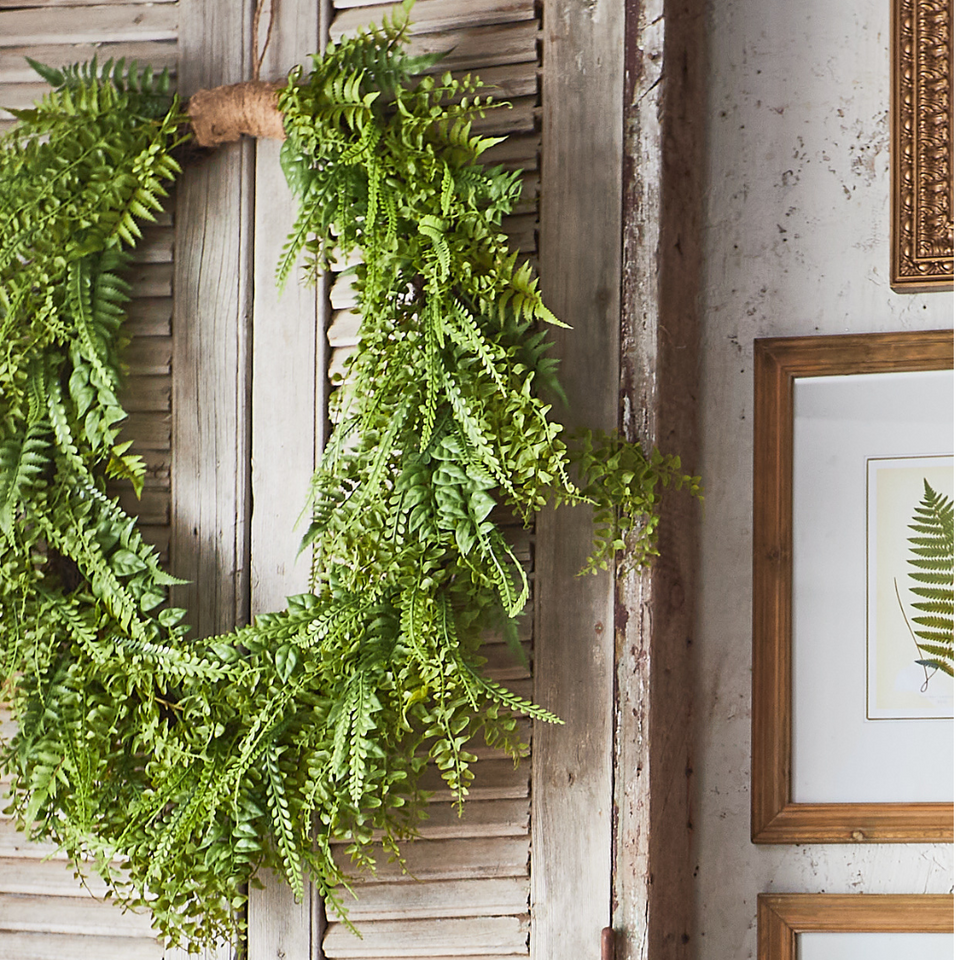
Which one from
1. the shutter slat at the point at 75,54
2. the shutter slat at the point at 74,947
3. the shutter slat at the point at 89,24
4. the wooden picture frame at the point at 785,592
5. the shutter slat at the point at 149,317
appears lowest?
the shutter slat at the point at 74,947

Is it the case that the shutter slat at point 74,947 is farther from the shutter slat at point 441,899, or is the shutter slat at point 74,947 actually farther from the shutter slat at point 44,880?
the shutter slat at point 441,899

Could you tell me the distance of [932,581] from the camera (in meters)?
1.60

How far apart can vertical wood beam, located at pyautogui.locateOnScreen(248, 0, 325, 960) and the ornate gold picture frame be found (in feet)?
2.76

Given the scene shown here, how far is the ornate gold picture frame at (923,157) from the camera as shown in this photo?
1640 mm

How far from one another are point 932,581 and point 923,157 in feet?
2.00

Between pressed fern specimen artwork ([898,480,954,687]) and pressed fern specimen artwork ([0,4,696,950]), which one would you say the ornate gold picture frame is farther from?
pressed fern specimen artwork ([0,4,696,950])

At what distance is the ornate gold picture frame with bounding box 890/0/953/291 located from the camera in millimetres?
1640

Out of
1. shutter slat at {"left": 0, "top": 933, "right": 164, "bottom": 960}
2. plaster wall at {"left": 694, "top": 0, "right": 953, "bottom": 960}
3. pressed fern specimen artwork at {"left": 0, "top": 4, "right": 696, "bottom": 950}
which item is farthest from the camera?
plaster wall at {"left": 694, "top": 0, "right": 953, "bottom": 960}

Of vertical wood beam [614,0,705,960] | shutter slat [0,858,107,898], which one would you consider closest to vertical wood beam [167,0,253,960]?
shutter slat [0,858,107,898]

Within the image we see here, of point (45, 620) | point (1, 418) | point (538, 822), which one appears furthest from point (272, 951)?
point (1, 418)

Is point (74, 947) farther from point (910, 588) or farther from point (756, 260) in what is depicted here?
point (756, 260)

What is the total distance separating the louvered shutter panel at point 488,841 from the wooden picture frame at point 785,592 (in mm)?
381

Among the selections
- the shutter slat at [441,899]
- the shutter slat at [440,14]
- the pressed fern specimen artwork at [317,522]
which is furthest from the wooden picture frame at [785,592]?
the shutter slat at [440,14]

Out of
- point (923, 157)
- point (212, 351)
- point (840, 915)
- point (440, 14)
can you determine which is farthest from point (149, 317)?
point (840, 915)
